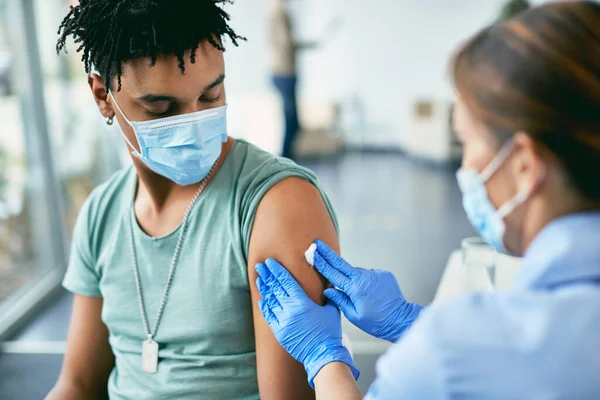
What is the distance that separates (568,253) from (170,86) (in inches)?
29.3

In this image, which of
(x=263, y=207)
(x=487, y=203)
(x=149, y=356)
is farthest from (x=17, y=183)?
(x=487, y=203)

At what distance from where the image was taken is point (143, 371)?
123cm

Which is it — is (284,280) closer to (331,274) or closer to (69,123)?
(331,274)

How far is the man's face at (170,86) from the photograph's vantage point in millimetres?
1101

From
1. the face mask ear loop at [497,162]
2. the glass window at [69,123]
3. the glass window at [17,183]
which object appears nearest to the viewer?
the face mask ear loop at [497,162]

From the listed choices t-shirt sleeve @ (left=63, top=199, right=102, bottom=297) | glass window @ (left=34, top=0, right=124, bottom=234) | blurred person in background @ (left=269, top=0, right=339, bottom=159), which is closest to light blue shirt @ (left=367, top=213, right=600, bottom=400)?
t-shirt sleeve @ (left=63, top=199, right=102, bottom=297)

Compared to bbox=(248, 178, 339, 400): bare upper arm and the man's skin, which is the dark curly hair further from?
bbox=(248, 178, 339, 400): bare upper arm

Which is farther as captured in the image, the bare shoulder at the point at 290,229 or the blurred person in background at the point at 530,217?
the bare shoulder at the point at 290,229

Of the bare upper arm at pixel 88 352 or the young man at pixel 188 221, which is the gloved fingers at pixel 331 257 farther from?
the bare upper arm at pixel 88 352

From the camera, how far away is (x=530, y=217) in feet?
2.49

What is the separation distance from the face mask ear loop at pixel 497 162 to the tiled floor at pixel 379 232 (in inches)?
59.6

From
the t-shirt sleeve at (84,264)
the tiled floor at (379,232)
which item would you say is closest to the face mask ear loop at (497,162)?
the t-shirt sleeve at (84,264)

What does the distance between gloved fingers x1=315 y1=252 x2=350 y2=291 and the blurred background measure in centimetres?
39

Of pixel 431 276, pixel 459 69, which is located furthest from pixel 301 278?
pixel 431 276
